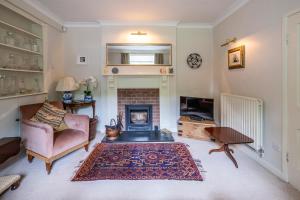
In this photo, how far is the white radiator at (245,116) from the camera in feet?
7.96

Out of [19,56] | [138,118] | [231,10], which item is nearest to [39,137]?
[19,56]

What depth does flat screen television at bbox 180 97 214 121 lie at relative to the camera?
11.8 ft

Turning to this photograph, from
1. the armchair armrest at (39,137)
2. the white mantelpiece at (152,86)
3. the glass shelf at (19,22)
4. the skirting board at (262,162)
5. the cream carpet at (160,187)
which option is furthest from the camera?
the white mantelpiece at (152,86)

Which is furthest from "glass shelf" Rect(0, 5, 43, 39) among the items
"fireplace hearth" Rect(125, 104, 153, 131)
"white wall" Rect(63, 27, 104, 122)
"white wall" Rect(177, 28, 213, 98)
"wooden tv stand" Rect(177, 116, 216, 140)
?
"wooden tv stand" Rect(177, 116, 216, 140)

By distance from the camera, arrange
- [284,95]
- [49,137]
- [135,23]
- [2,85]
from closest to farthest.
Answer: [284,95] < [49,137] < [2,85] < [135,23]

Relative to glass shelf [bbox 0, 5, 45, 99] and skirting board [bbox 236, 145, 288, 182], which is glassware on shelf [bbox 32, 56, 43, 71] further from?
skirting board [bbox 236, 145, 288, 182]

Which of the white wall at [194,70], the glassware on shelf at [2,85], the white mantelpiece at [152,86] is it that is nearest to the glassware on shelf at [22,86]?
the glassware on shelf at [2,85]

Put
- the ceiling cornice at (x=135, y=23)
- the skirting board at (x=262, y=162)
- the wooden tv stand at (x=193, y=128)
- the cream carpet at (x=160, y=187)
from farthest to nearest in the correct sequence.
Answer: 1. the ceiling cornice at (x=135, y=23)
2. the wooden tv stand at (x=193, y=128)
3. the skirting board at (x=262, y=162)
4. the cream carpet at (x=160, y=187)

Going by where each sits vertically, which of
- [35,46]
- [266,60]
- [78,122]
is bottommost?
[78,122]

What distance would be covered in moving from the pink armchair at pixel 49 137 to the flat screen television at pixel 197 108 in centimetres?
209

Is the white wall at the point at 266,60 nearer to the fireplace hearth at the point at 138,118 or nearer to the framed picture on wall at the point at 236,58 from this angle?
the framed picture on wall at the point at 236,58

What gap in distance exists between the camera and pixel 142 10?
3287 mm

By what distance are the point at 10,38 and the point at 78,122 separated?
1677 millimetres

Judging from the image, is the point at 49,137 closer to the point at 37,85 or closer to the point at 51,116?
the point at 51,116
